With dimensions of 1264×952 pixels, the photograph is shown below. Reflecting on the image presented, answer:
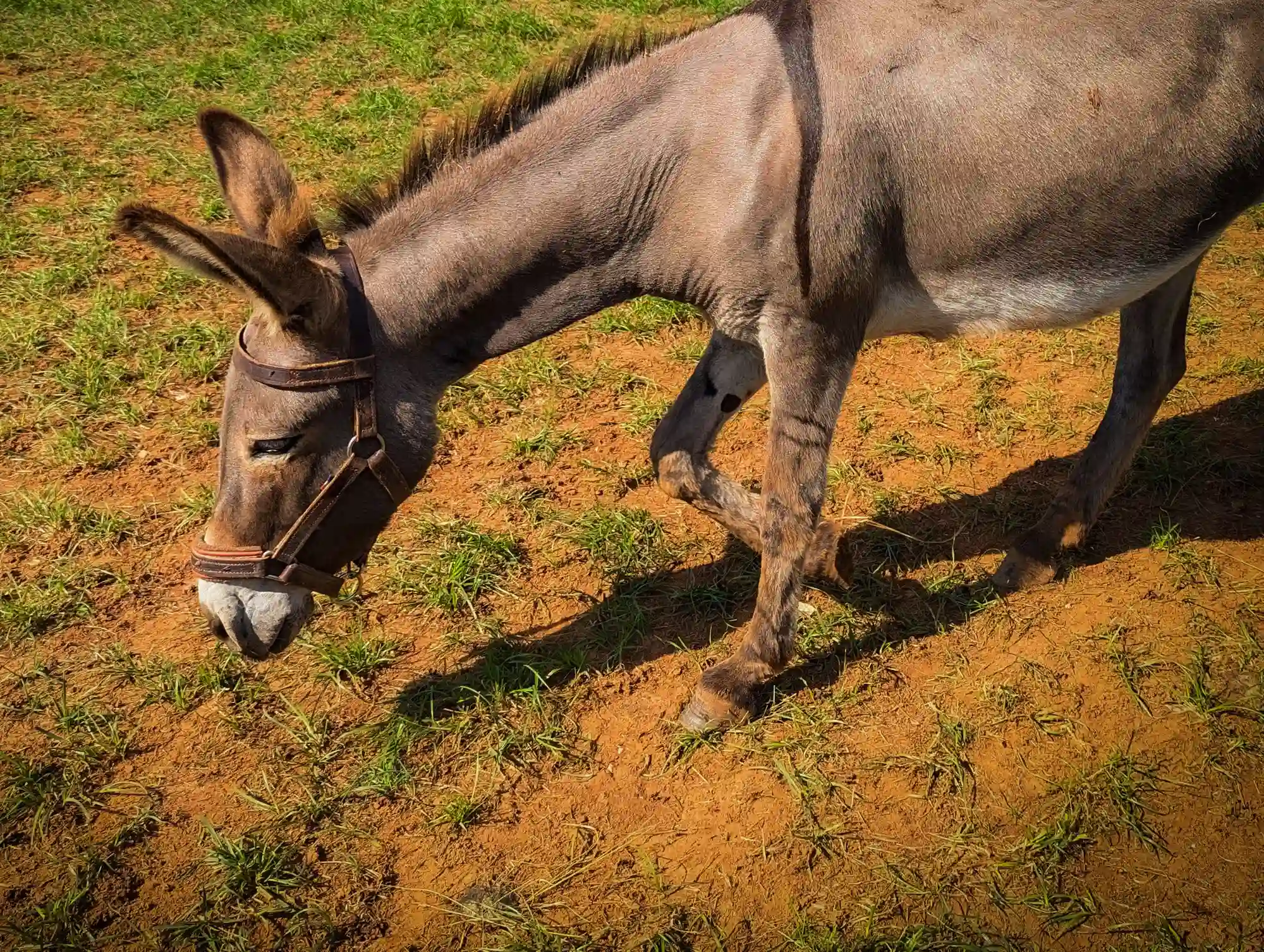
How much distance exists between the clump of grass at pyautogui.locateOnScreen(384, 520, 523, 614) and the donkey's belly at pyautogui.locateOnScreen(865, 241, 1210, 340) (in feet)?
6.13

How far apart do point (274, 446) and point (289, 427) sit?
84 mm

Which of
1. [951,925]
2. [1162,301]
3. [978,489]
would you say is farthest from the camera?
[978,489]

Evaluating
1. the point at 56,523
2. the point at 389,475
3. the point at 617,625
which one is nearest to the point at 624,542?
the point at 617,625

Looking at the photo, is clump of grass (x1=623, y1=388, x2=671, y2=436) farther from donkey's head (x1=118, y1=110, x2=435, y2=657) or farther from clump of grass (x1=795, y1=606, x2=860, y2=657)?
donkey's head (x1=118, y1=110, x2=435, y2=657)

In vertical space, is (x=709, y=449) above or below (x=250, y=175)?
below

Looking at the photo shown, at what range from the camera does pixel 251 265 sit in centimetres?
242

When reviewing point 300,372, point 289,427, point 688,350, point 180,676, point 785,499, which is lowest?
point 688,350

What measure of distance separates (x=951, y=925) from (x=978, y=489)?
223 centimetres

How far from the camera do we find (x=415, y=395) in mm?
2971

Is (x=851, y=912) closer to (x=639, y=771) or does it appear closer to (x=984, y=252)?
(x=639, y=771)

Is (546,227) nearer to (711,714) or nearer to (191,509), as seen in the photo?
(711,714)

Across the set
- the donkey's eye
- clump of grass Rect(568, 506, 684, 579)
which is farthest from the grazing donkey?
clump of grass Rect(568, 506, 684, 579)

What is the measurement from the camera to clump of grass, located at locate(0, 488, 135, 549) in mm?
4109

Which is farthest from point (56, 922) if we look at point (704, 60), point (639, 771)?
point (704, 60)
